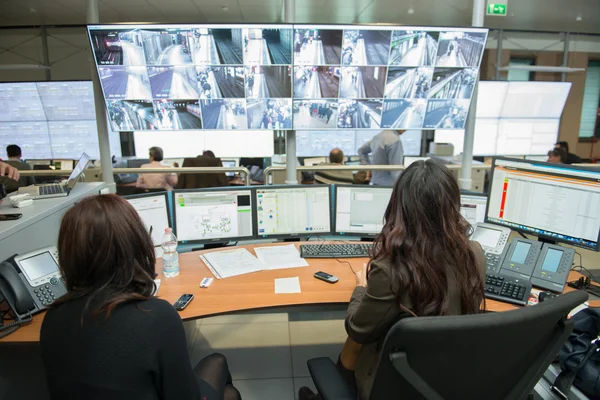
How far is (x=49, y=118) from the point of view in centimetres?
611

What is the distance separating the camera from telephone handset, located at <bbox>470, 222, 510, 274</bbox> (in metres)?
1.81

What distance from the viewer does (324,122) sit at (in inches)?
110

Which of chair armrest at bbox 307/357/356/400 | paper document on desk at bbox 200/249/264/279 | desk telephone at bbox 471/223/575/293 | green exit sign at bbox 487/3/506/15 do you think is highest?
green exit sign at bbox 487/3/506/15

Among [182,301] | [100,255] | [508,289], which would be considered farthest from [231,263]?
[508,289]

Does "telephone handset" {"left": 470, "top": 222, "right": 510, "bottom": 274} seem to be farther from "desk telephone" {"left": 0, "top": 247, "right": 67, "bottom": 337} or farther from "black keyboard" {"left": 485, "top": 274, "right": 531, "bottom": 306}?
"desk telephone" {"left": 0, "top": 247, "right": 67, "bottom": 337}

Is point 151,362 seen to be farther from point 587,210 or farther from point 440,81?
point 440,81

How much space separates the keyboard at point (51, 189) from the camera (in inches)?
76.0

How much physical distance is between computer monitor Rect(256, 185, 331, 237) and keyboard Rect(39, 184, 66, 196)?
101 cm

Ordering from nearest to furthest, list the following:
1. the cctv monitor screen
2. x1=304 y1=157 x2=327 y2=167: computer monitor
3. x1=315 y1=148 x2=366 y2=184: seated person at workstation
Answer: the cctv monitor screen → x1=315 y1=148 x2=366 y2=184: seated person at workstation → x1=304 y1=157 x2=327 y2=167: computer monitor

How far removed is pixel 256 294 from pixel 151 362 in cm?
78

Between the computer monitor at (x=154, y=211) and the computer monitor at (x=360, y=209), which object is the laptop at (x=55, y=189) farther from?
the computer monitor at (x=360, y=209)

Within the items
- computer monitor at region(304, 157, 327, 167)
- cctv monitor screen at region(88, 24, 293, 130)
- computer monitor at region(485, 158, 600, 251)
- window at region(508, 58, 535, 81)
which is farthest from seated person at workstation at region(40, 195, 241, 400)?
window at region(508, 58, 535, 81)

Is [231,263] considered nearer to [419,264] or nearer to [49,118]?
[419,264]

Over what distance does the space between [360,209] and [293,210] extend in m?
0.39
